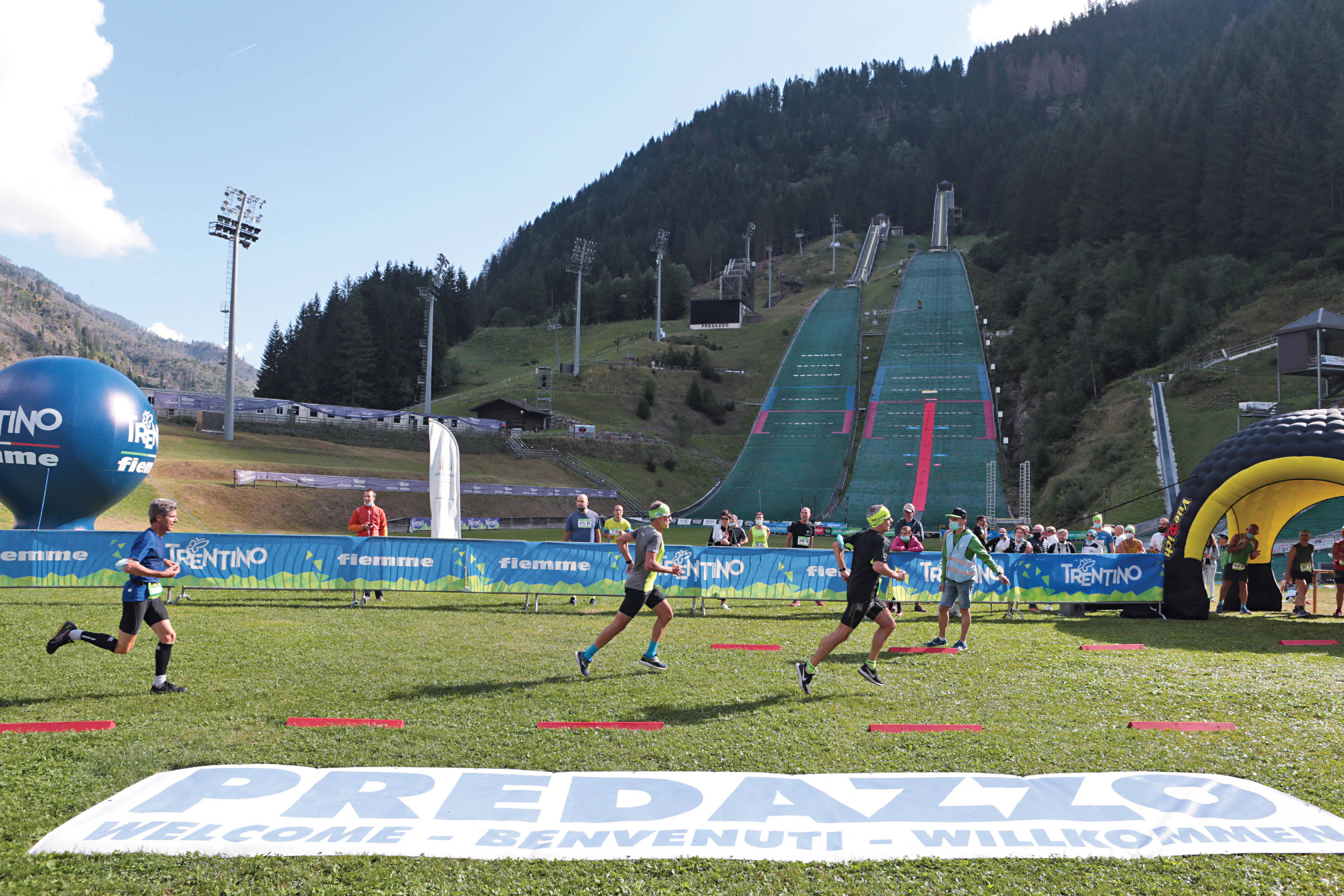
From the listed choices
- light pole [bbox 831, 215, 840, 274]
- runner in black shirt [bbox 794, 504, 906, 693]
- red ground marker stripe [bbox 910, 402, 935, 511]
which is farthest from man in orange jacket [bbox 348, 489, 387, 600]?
light pole [bbox 831, 215, 840, 274]

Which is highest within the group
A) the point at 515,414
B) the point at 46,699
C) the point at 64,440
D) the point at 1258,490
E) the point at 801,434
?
the point at 515,414

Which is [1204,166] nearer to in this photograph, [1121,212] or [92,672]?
[1121,212]

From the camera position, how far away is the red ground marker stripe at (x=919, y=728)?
306 inches

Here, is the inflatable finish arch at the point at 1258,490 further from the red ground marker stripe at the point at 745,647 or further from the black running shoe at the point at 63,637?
the black running shoe at the point at 63,637

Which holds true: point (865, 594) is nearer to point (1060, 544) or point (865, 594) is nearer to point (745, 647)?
point (745, 647)

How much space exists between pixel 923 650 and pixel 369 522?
456 inches

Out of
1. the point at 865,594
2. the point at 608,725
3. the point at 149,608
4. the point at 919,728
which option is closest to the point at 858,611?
the point at 865,594

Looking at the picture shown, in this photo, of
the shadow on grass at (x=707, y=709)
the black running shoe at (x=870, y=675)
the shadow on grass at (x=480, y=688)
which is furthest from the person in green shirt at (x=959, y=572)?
the shadow on grass at (x=480, y=688)

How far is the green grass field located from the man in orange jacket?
338cm

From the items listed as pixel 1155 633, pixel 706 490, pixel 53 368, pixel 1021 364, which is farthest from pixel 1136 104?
pixel 53 368

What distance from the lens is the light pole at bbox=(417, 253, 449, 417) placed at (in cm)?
6656

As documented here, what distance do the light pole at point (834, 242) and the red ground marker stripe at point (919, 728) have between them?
136 m

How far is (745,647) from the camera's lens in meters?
12.6

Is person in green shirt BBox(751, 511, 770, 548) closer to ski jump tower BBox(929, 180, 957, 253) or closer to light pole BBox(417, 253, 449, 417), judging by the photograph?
light pole BBox(417, 253, 449, 417)
